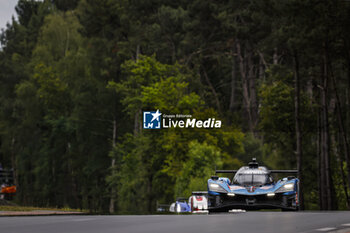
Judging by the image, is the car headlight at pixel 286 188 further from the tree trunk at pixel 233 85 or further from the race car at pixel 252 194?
the tree trunk at pixel 233 85

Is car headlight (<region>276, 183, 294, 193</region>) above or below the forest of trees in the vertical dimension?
below

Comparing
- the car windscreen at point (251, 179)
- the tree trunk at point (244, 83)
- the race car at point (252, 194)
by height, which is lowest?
the race car at point (252, 194)

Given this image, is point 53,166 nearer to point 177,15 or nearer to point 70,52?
point 70,52

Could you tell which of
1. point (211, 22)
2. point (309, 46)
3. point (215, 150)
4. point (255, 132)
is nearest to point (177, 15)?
point (211, 22)

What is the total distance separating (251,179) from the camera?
20.5 m

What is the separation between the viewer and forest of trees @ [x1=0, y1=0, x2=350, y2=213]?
50.7 meters

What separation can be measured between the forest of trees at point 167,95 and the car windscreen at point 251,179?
25.6 meters

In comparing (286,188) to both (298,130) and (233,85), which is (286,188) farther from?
(233,85)

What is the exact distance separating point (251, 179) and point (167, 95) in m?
41.0

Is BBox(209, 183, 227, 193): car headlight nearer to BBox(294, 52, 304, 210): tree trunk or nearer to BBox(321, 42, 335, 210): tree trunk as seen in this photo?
BBox(294, 52, 304, 210): tree trunk

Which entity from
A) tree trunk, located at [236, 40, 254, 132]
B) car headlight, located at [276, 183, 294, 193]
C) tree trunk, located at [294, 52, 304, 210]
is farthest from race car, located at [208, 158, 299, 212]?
tree trunk, located at [236, 40, 254, 132]

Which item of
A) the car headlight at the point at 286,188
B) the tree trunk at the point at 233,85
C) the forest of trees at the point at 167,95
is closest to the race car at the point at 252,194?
the car headlight at the point at 286,188

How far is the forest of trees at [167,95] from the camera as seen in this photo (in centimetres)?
5072

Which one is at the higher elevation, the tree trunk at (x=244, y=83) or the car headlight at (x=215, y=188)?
the tree trunk at (x=244, y=83)
